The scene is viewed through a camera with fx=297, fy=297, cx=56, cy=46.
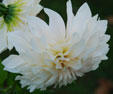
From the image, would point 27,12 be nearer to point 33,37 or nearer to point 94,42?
point 33,37

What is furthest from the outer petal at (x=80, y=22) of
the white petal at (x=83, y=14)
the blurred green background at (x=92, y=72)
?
the blurred green background at (x=92, y=72)

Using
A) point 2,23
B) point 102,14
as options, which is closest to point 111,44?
point 102,14

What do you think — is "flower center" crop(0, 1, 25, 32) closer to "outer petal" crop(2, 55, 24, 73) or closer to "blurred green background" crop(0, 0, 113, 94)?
"outer petal" crop(2, 55, 24, 73)

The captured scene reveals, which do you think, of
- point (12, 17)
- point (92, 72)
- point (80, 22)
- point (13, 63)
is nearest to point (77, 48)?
point (80, 22)

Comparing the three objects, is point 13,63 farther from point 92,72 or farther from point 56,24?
point 92,72

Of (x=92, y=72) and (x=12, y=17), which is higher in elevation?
(x=12, y=17)

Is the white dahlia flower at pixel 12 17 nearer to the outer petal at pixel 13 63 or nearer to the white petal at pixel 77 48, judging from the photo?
the outer petal at pixel 13 63

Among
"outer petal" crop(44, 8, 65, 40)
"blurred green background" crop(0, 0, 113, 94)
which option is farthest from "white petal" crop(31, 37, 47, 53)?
"blurred green background" crop(0, 0, 113, 94)

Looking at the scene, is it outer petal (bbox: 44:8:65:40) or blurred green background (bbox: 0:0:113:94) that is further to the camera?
blurred green background (bbox: 0:0:113:94)
